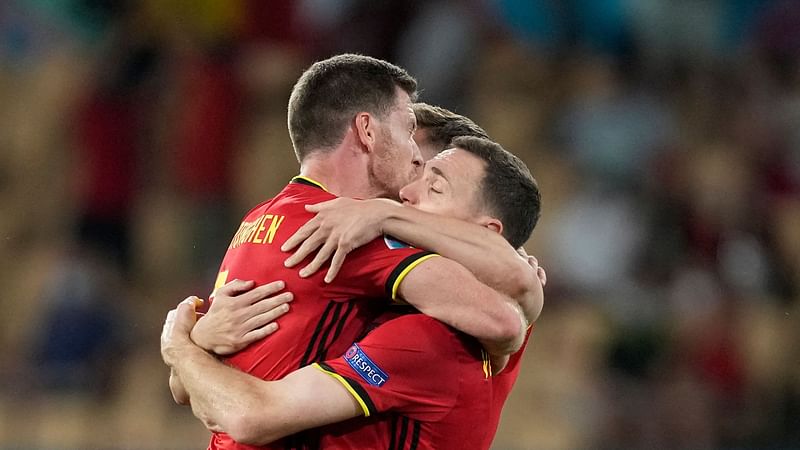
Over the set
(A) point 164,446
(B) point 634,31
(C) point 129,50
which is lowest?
(A) point 164,446

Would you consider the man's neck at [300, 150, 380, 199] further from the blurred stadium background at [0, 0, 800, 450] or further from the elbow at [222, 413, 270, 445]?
the blurred stadium background at [0, 0, 800, 450]

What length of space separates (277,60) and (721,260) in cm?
364

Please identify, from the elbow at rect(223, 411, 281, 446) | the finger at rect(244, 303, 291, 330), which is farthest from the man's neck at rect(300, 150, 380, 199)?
the elbow at rect(223, 411, 281, 446)

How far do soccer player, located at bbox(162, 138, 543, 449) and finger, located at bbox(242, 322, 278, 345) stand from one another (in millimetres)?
105

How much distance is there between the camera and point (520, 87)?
9.05 metres

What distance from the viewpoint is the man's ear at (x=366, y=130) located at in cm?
381

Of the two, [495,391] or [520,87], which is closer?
[495,391]

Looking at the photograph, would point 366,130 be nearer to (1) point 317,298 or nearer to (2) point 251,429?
(1) point 317,298

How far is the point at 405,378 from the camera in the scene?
336 centimetres

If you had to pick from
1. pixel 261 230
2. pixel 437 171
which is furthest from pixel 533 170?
pixel 261 230

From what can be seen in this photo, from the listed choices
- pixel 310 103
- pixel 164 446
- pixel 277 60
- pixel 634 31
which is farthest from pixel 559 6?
pixel 310 103

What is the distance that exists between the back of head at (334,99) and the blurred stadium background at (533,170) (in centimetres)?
400

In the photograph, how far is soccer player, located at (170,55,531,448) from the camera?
3344 mm

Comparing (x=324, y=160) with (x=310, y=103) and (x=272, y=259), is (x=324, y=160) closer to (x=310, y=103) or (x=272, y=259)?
(x=310, y=103)
